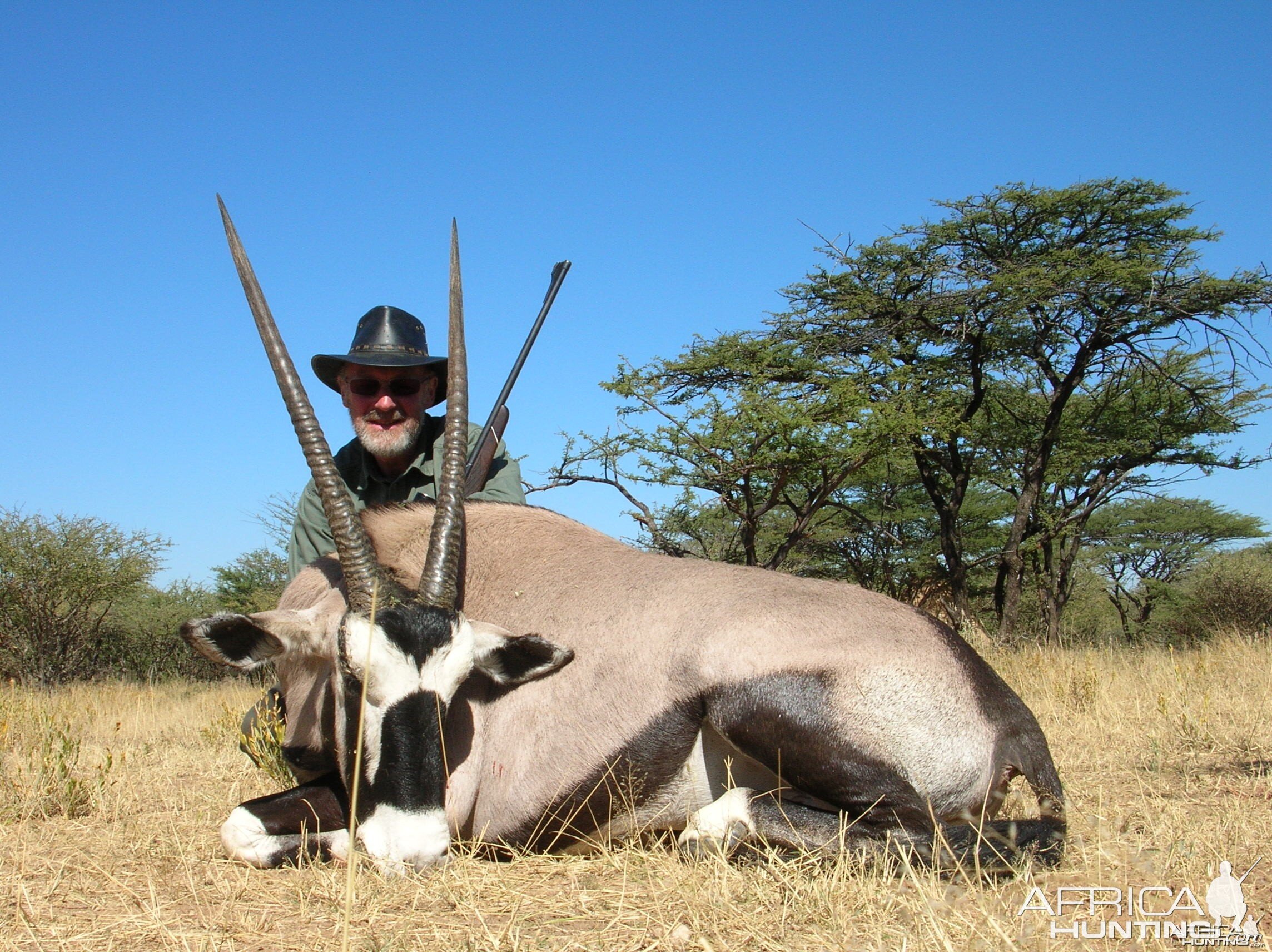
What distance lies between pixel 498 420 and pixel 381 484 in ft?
2.28

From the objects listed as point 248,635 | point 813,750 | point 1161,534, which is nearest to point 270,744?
point 248,635

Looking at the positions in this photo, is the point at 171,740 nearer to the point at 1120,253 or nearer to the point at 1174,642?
the point at 1120,253

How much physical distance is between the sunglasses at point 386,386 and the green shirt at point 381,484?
200 millimetres

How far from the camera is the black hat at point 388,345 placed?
5086mm

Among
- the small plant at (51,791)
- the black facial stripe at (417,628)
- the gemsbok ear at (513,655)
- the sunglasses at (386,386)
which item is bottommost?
the small plant at (51,791)

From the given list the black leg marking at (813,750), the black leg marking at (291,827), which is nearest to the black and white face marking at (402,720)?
the black leg marking at (291,827)

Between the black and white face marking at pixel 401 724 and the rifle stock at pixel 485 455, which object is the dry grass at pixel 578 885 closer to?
the black and white face marking at pixel 401 724

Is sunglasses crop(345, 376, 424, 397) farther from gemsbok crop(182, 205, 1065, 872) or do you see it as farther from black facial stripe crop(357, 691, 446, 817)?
black facial stripe crop(357, 691, 446, 817)

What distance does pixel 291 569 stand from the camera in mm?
5449

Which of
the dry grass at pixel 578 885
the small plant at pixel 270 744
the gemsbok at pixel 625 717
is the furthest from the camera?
the small plant at pixel 270 744

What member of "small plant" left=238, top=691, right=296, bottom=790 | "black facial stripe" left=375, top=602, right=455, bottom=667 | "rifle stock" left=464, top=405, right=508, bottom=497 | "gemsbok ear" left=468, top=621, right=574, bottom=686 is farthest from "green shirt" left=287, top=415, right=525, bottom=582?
"black facial stripe" left=375, top=602, right=455, bottom=667

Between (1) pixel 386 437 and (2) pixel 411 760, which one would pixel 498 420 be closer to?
(1) pixel 386 437

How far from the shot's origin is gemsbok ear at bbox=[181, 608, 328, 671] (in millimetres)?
3527

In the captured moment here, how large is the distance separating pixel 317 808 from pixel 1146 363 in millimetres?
16610
